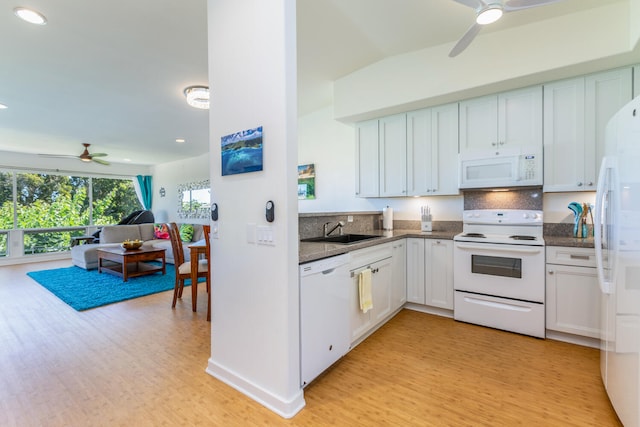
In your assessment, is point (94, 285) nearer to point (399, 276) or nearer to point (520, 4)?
point (399, 276)

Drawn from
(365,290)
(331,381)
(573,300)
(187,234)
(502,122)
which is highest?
(502,122)

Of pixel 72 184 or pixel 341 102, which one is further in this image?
pixel 72 184

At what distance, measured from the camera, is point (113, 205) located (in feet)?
27.1

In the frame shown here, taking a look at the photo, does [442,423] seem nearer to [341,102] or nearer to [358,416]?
[358,416]

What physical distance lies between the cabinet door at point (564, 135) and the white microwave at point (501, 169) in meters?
0.11

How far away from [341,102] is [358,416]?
3.24 meters

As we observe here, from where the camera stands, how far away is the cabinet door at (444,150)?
125 inches

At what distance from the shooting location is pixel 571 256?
238cm

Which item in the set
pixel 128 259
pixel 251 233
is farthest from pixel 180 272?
pixel 251 233

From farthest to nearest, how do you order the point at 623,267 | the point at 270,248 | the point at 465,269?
the point at 465,269
the point at 270,248
the point at 623,267

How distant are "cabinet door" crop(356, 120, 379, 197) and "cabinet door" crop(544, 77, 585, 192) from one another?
1.74 m

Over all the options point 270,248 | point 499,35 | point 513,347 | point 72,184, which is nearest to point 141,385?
point 270,248

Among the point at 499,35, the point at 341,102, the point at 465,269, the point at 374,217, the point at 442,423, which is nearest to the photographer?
the point at 442,423

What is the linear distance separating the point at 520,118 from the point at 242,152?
2.75 m
